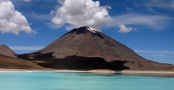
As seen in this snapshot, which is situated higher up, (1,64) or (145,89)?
(1,64)

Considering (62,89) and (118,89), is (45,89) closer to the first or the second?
(62,89)

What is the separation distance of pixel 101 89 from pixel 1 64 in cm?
16435

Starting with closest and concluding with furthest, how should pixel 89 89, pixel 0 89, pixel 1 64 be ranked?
pixel 0 89 → pixel 89 89 → pixel 1 64

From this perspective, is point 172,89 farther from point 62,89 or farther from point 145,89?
point 62,89

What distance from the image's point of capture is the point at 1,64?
199 metres

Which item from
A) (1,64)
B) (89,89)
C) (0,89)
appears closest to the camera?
(0,89)

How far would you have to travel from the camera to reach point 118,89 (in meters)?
51.4

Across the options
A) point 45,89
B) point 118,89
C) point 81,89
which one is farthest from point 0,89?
point 118,89

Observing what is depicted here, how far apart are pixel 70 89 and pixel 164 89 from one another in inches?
789

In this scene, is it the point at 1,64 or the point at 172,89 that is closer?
the point at 172,89

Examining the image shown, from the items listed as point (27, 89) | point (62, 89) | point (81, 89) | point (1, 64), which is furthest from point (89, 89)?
point (1, 64)

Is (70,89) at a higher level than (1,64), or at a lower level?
lower

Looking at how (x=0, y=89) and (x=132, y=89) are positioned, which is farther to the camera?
(x=132, y=89)

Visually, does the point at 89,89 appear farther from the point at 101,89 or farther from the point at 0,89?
the point at 0,89
